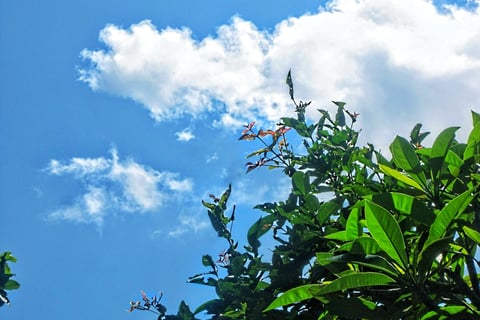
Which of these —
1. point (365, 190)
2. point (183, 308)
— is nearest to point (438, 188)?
point (365, 190)

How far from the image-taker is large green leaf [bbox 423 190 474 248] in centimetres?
219

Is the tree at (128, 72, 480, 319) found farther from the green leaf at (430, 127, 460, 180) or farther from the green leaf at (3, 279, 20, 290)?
the green leaf at (3, 279, 20, 290)

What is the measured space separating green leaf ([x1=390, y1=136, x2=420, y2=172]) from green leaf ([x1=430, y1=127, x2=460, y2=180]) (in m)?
0.08

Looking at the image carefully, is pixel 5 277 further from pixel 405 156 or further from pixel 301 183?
pixel 405 156

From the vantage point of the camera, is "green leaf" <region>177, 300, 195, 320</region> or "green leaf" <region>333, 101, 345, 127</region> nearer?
"green leaf" <region>177, 300, 195, 320</region>

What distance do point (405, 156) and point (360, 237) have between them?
0.61 meters

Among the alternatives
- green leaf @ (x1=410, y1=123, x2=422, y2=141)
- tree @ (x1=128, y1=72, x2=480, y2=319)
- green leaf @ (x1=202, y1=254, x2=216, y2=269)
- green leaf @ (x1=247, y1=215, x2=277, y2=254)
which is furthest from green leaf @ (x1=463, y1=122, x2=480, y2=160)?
green leaf @ (x1=202, y1=254, x2=216, y2=269)

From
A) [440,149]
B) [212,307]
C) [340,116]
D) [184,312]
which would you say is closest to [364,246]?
[440,149]

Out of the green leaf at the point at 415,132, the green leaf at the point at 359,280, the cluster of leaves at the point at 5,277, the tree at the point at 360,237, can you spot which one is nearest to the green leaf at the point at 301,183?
the tree at the point at 360,237

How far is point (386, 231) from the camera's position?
218 cm

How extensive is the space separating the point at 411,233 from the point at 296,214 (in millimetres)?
803

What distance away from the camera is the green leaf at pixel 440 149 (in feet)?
8.52

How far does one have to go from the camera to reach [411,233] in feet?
9.20

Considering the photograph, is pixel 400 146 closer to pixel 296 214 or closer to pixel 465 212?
pixel 465 212
